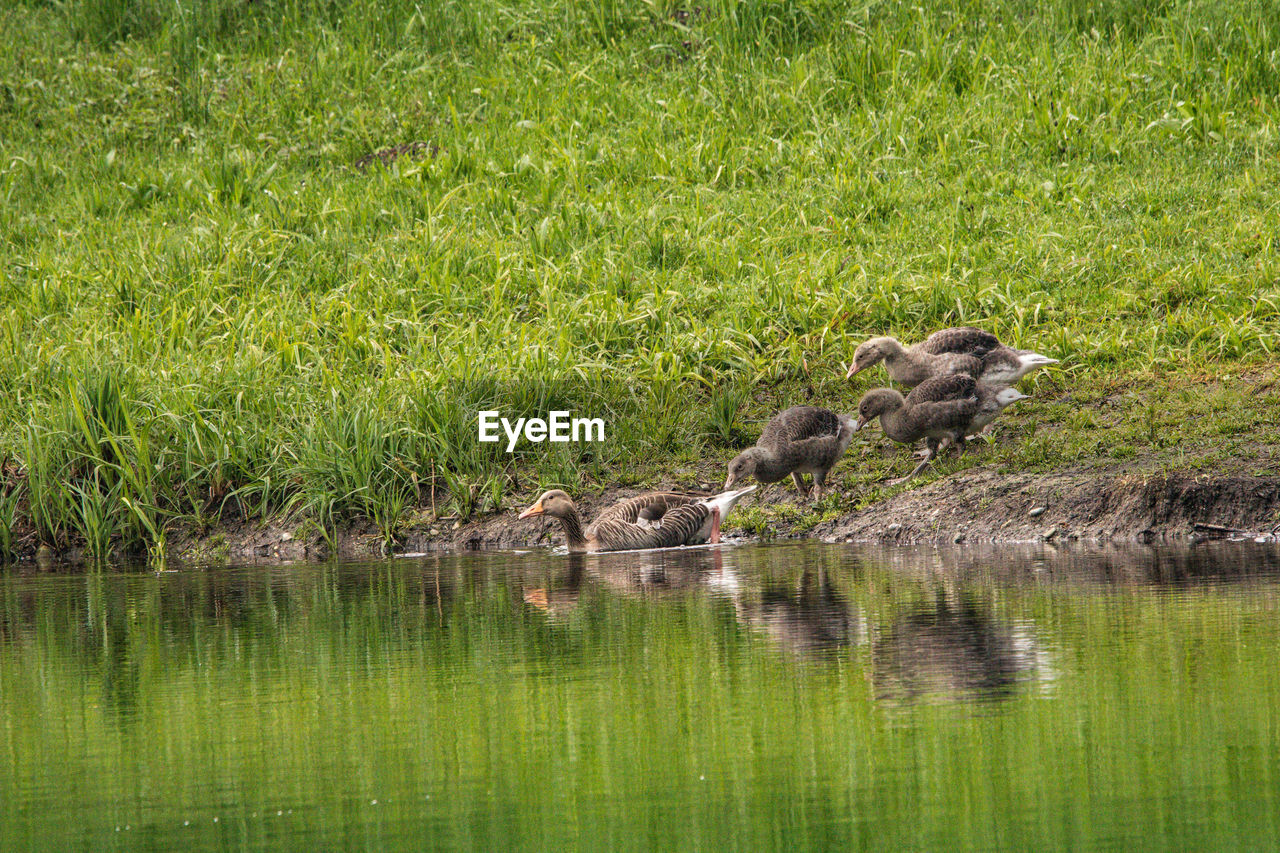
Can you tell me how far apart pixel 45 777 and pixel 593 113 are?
13749mm

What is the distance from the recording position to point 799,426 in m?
10.0

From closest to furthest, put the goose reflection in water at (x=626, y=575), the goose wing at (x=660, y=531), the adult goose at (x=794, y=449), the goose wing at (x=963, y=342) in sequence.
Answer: the goose reflection in water at (x=626, y=575), the goose wing at (x=660, y=531), the adult goose at (x=794, y=449), the goose wing at (x=963, y=342)

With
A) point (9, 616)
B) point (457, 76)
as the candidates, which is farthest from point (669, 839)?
point (457, 76)

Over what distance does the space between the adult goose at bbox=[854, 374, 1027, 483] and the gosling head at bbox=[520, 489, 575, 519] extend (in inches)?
85.5

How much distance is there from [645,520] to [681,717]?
17.9ft

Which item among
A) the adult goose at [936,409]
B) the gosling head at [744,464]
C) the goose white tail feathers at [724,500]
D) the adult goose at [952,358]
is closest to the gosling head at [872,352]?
the adult goose at [952,358]

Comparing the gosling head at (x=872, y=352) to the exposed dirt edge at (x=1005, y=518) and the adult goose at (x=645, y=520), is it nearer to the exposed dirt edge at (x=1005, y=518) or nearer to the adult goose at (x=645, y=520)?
the exposed dirt edge at (x=1005, y=518)

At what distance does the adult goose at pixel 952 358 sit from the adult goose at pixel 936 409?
158 mm

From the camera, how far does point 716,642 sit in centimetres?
564

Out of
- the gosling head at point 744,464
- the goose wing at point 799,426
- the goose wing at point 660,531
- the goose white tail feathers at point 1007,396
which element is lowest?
the goose wing at point 660,531

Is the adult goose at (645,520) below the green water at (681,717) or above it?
above

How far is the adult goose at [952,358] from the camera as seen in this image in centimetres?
1023

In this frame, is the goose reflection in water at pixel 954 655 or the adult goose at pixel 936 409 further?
the adult goose at pixel 936 409

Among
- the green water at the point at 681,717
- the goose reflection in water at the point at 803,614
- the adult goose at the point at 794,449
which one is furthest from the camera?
the adult goose at the point at 794,449
